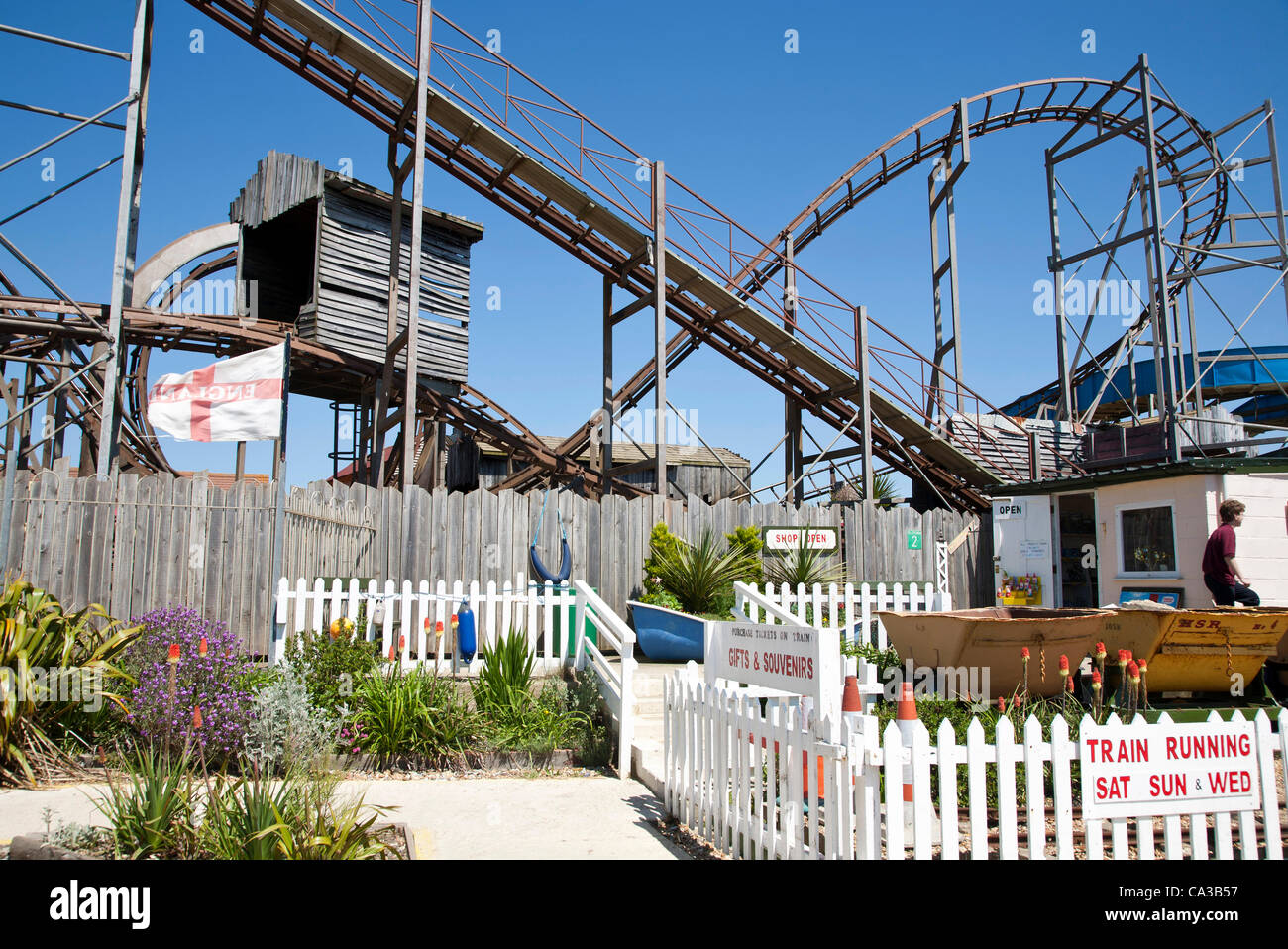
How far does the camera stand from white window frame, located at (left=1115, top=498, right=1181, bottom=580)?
10.4 m

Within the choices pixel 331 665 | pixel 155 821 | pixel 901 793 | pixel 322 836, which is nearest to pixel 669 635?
pixel 331 665

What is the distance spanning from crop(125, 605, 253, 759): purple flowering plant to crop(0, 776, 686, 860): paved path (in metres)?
0.63

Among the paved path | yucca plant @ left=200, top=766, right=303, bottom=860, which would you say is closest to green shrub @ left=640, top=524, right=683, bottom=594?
the paved path

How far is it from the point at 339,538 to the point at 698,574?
4.86 m

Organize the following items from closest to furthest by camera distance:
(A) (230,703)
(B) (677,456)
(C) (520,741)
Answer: (A) (230,703) < (C) (520,741) < (B) (677,456)

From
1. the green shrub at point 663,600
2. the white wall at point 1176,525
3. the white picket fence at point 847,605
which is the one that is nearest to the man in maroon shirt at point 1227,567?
the white wall at point 1176,525

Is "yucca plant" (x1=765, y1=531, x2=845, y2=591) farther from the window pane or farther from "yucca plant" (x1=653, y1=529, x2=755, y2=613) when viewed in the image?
the window pane

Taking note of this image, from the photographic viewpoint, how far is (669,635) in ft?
35.4

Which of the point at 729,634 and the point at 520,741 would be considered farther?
the point at 520,741

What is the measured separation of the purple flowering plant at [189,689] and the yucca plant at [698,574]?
20.7 ft

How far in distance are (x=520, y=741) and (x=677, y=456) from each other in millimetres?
21582

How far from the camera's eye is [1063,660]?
594 centimetres
